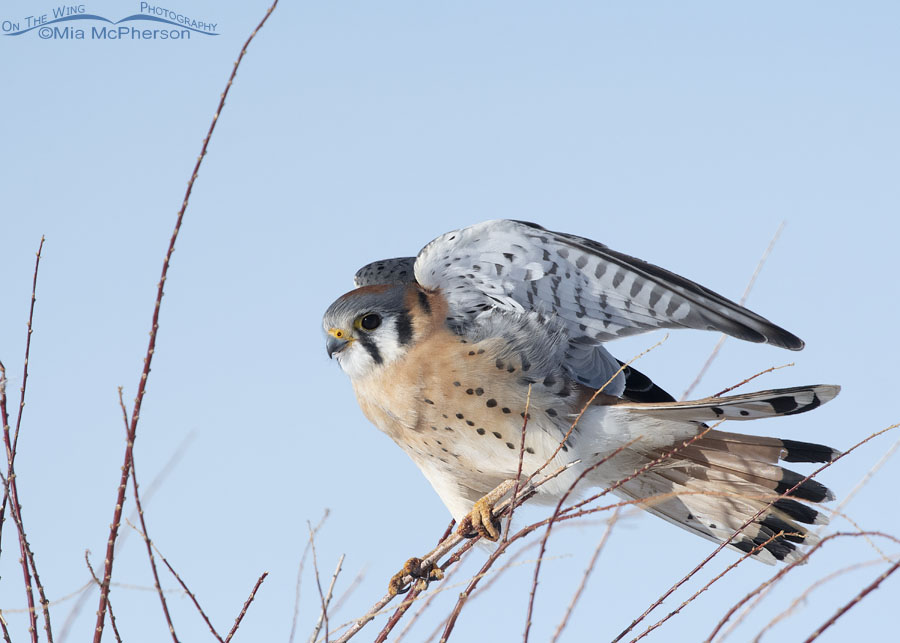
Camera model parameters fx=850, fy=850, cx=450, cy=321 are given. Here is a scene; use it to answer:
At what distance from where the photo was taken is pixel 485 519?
279 centimetres

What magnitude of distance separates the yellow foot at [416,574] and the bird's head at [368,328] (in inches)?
25.7

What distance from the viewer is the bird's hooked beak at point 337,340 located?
292 cm

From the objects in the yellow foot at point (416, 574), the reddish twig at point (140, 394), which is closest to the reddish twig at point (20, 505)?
the reddish twig at point (140, 394)

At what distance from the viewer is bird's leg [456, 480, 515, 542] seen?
279 cm

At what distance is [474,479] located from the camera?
2945 mm

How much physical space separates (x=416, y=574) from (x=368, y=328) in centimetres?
82

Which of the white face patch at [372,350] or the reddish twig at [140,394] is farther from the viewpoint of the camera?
the white face patch at [372,350]

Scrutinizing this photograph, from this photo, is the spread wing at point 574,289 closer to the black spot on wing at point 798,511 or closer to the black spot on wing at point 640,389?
the black spot on wing at point 640,389

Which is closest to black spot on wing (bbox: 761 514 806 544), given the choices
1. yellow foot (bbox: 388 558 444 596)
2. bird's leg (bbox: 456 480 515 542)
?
bird's leg (bbox: 456 480 515 542)

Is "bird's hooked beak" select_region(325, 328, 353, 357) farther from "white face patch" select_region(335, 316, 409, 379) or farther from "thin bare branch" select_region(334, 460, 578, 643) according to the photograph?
"thin bare branch" select_region(334, 460, 578, 643)

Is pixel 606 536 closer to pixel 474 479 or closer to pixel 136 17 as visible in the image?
pixel 474 479

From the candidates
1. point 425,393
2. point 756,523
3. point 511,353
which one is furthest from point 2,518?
point 756,523

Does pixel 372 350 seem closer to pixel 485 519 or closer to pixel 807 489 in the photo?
pixel 485 519

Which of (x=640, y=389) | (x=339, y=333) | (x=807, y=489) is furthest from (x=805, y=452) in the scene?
(x=339, y=333)
